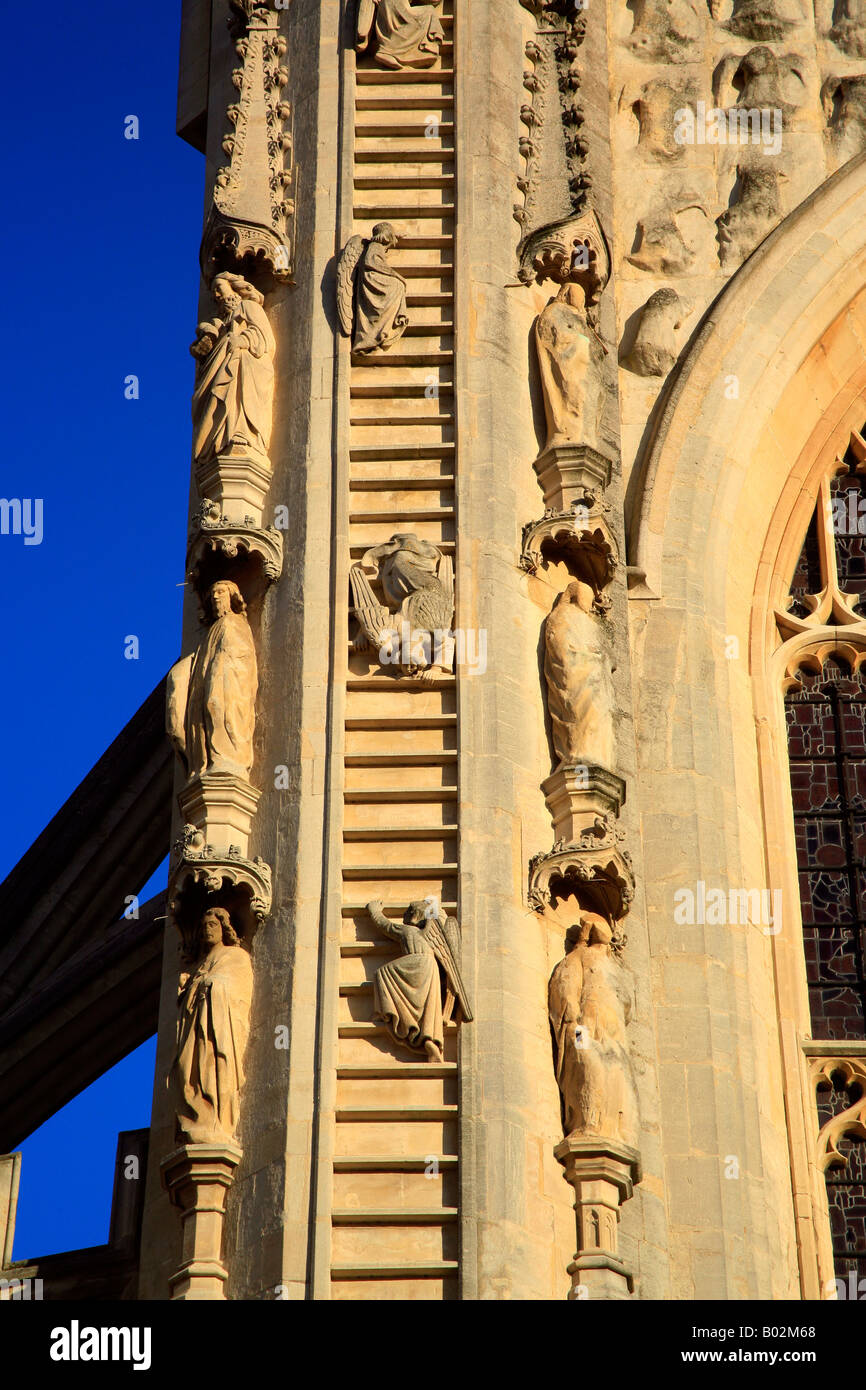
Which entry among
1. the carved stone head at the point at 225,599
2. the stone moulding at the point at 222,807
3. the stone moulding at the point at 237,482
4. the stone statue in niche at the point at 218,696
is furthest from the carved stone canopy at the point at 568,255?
the stone moulding at the point at 222,807

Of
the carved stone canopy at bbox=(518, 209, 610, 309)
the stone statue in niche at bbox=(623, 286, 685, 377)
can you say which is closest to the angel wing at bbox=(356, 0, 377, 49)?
the carved stone canopy at bbox=(518, 209, 610, 309)

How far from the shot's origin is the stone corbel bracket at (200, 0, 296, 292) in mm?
16984

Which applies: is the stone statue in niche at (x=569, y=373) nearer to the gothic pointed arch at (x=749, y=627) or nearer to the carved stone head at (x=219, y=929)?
the gothic pointed arch at (x=749, y=627)

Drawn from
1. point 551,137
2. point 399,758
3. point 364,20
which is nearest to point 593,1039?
point 399,758

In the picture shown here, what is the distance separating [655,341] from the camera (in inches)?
711

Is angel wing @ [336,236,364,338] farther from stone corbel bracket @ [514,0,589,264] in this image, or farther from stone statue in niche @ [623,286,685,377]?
stone statue in niche @ [623,286,685,377]

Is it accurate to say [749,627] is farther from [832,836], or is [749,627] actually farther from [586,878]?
[586,878]

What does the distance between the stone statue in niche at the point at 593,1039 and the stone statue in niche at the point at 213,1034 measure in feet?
5.72

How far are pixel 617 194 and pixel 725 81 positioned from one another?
139cm

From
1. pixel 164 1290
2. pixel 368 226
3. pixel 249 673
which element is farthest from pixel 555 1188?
pixel 368 226

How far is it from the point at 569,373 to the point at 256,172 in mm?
2712

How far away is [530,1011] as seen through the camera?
557 inches

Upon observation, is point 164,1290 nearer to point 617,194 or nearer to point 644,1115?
point 644,1115
